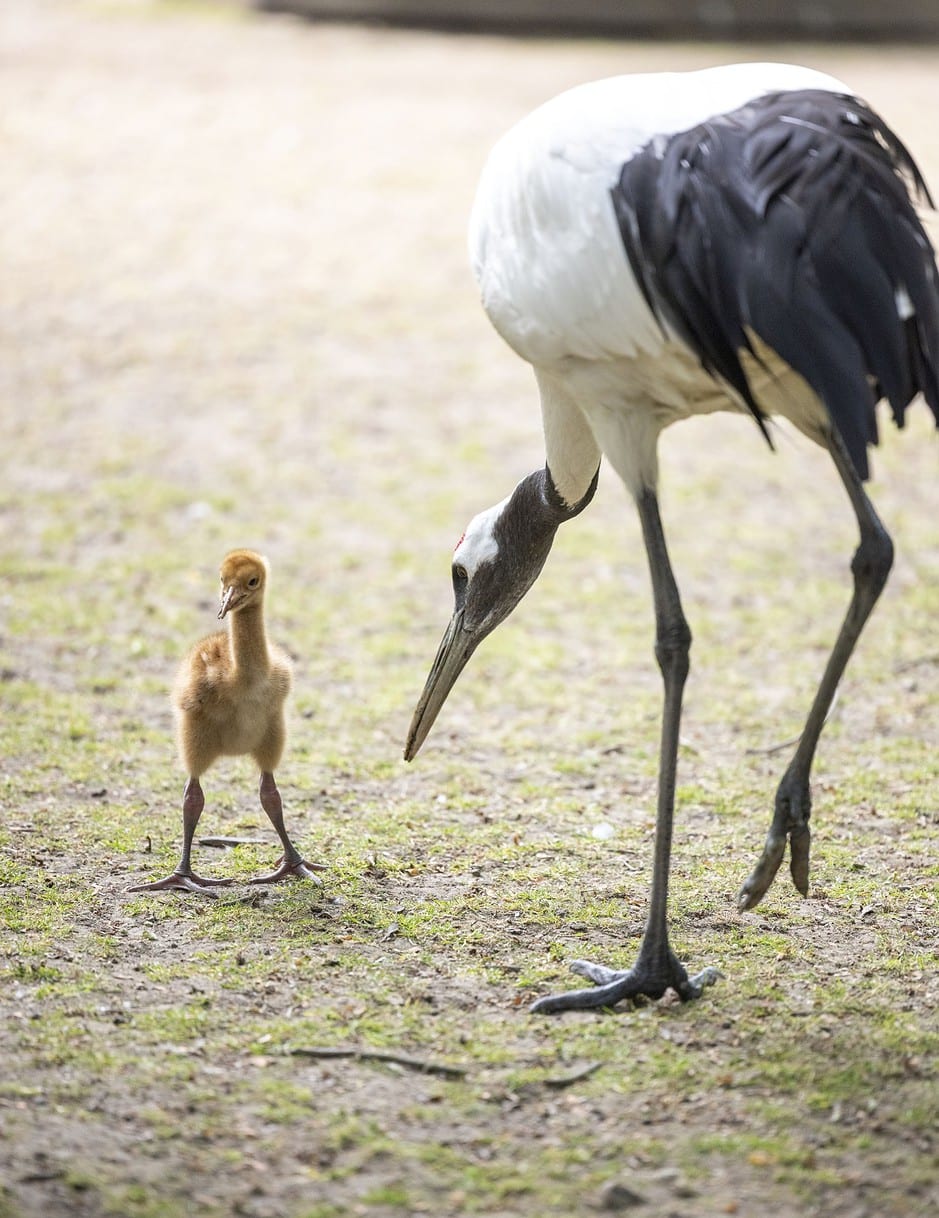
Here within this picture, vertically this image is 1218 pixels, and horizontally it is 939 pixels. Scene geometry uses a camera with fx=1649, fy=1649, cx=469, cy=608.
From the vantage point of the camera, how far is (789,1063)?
3789 millimetres

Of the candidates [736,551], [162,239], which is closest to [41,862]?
[736,551]

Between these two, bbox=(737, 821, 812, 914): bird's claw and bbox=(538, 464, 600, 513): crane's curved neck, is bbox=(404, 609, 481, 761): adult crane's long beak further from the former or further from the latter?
bbox=(737, 821, 812, 914): bird's claw

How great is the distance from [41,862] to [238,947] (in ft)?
2.75

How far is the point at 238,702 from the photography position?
4848mm

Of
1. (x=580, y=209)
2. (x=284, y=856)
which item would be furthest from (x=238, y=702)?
(x=580, y=209)

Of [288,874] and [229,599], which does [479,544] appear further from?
[288,874]

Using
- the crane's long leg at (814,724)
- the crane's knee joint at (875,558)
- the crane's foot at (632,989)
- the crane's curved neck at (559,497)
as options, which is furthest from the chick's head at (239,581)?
the crane's knee joint at (875,558)

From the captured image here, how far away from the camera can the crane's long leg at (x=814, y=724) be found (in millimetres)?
4031

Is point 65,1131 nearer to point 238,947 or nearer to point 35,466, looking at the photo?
point 238,947

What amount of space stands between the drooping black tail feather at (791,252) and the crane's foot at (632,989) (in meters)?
1.34

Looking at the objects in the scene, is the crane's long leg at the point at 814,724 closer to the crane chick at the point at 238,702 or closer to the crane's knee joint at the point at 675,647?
the crane's knee joint at the point at 675,647

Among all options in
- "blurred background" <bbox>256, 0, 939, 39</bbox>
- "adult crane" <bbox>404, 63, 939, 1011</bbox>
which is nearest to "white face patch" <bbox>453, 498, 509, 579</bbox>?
"adult crane" <bbox>404, 63, 939, 1011</bbox>

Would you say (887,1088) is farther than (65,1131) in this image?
Yes

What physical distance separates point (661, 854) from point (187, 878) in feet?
4.66
